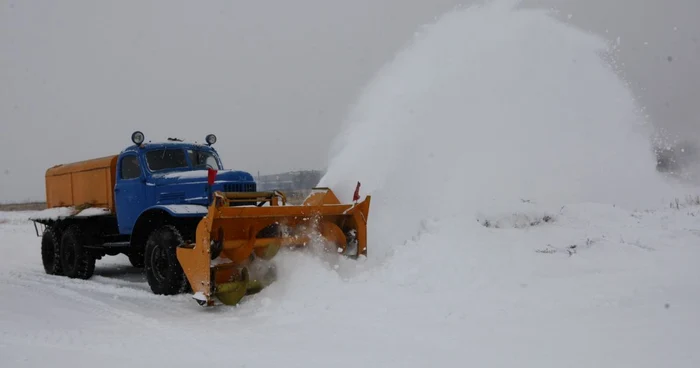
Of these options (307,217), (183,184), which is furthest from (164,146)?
(307,217)

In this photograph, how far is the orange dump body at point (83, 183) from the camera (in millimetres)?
9570

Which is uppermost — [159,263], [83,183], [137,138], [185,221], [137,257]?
[137,138]

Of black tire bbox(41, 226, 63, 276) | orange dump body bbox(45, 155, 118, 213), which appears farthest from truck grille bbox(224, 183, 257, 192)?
black tire bbox(41, 226, 63, 276)

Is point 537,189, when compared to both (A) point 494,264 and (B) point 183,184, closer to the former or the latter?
(A) point 494,264

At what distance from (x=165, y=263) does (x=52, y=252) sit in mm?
5021

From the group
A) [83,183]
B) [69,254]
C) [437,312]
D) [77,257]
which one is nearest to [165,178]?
[83,183]

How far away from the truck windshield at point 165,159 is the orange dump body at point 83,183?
1044 millimetres

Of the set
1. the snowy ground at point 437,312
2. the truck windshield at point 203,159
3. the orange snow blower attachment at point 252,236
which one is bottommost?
the snowy ground at point 437,312

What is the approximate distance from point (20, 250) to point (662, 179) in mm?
17908

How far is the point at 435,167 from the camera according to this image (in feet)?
33.9

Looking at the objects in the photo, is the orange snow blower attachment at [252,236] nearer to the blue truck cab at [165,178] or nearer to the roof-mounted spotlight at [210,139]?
the blue truck cab at [165,178]

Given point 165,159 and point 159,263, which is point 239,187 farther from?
point 165,159

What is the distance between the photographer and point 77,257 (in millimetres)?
9961

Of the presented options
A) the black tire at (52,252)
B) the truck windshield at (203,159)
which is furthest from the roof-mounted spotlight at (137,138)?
the black tire at (52,252)
